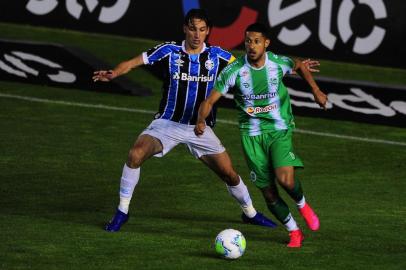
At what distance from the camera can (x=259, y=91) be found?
11.5m

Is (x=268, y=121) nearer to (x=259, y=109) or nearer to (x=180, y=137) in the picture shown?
(x=259, y=109)

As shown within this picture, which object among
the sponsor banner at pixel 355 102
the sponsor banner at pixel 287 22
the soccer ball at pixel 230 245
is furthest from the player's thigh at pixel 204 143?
the sponsor banner at pixel 287 22

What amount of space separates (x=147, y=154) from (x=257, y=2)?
10527mm

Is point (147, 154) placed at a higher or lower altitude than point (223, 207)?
higher

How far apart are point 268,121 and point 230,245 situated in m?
1.42

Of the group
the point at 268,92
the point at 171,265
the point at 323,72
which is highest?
the point at 268,92

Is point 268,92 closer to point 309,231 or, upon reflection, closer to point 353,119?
point 309,231

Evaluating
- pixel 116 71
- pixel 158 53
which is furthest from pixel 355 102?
pixel 116 71

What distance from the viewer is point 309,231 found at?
1207 cm

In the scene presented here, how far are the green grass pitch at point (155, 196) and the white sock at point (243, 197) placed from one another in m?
0.14

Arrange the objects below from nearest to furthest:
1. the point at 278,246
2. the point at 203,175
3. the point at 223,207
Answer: the point at 278,246 → the point at 223,207 → the point at 203,175

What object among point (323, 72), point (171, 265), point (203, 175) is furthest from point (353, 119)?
point (171, 265)

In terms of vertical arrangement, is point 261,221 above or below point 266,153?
below

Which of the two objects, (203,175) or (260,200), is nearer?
(260,200)
